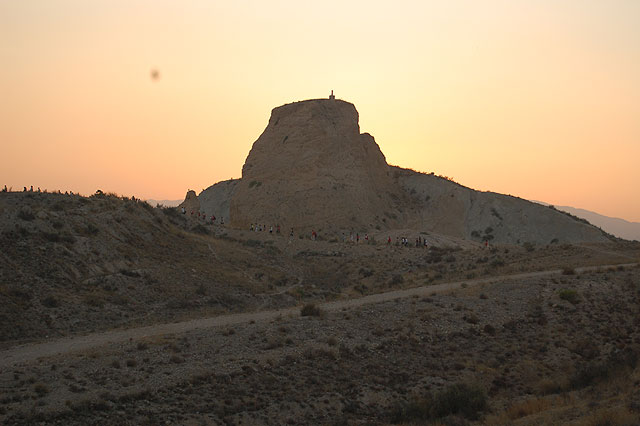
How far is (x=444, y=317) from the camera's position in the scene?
22.1 metres

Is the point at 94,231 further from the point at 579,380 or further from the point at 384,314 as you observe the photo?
the point at 579,380

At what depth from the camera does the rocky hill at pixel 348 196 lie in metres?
57.5

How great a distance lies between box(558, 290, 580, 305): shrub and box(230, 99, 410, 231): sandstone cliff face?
31.5m

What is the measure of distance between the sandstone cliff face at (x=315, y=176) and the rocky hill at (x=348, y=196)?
0.32 feet

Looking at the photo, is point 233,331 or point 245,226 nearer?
point 233,331

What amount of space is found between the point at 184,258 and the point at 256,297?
5356 millimetres

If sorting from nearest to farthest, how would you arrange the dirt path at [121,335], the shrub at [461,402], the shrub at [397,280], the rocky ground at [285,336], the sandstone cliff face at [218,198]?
the rocky ground at [285,336], the shrub at [461,402], the dirt path at [121,335], the shrub at [397,280], the sandstone cliff face at [218,198]

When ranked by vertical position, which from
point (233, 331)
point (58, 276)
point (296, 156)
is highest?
point (296, 156)

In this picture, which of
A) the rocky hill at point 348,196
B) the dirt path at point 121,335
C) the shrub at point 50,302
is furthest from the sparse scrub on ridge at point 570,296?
the rocky hill at point 348,196

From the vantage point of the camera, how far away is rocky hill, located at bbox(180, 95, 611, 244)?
5747 centimetres

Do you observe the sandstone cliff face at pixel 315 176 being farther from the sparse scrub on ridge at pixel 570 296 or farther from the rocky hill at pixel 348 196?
the sparse scrub on ridge at pixel 570 296

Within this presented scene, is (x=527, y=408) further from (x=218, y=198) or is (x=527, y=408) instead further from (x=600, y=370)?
(x=218, y=198)

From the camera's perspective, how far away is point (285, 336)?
18906 mm

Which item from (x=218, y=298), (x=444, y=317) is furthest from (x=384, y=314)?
(x=218, y=298)
